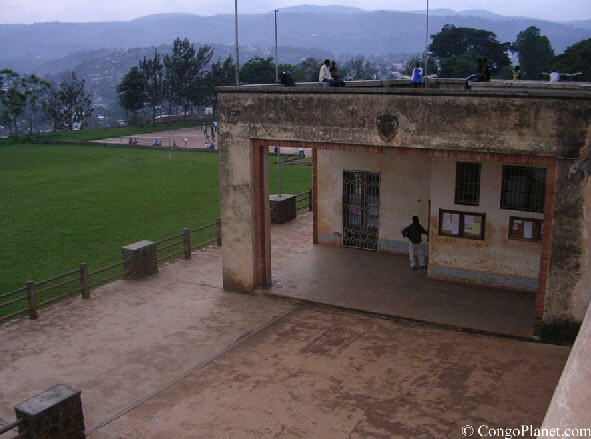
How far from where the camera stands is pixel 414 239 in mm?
14305

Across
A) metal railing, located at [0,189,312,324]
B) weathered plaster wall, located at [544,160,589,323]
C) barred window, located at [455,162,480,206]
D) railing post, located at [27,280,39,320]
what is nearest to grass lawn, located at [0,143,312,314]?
metal railing, located at [0,189,312,324]

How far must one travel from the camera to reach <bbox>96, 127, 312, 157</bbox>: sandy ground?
150 feet

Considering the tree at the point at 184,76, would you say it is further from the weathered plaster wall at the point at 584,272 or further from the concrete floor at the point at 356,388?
the weathered plaster wall at the point at 584,272

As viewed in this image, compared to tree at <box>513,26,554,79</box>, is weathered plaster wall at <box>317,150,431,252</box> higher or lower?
lower

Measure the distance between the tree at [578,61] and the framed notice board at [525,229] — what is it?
135 ft

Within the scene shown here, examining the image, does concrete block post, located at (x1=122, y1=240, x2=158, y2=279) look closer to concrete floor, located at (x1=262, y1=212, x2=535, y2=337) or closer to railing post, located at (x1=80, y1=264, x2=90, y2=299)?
railing post, located at (x1=80, y1=264, x2=90, y2=299)

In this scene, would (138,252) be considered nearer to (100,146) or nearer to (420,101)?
(420,101)

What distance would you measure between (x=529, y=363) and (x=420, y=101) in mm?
4926

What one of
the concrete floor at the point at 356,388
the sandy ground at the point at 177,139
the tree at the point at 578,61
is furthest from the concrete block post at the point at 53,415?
the tree at the point at 578,61

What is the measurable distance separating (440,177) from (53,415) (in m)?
9.21

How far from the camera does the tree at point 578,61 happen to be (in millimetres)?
49491

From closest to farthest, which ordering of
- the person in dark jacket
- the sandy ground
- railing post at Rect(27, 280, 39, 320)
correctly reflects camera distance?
1. railing post at Rect(27, 280, 39, 320)
2. the person in dark jacket
3. the sandy ground

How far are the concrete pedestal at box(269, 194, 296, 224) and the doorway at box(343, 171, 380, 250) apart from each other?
139 inches

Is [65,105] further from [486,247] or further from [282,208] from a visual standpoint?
[486,247]
